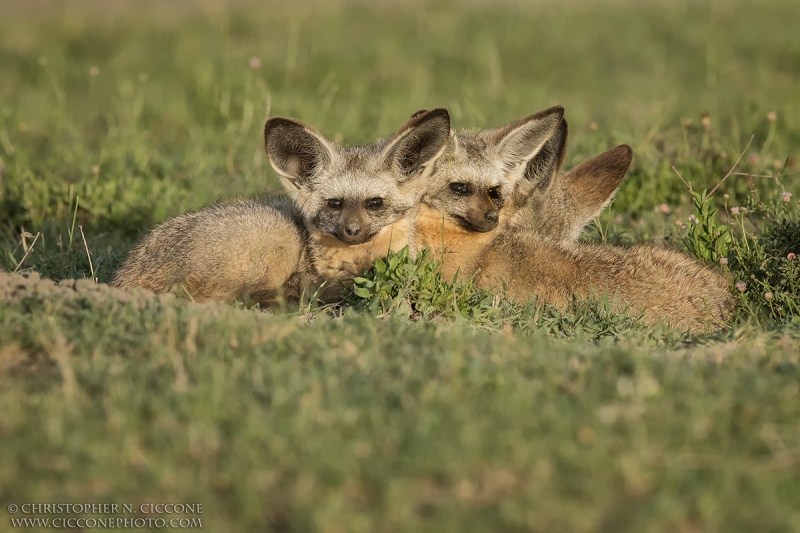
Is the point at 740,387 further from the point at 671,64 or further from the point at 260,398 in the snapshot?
the point at 671,64

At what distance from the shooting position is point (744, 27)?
11.6 meters

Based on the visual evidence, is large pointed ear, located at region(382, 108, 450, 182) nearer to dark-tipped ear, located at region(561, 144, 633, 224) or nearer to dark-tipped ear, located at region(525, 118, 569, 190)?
dark-tipped ear, located at region(525, 118, 569, 190)

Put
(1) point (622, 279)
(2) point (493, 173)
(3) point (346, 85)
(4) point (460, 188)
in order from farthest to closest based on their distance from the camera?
1. (3) point (346, 85)
2. (2) point (493, 173)
3. (4) point (460, 188)
4. (1) point (622, 279)

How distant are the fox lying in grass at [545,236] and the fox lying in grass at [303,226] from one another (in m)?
0.29

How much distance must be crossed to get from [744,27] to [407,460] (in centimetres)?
Result: 1043

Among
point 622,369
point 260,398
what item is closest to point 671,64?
point 622,369

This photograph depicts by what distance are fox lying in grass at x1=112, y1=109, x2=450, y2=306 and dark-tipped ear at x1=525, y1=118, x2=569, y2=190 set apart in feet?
3.15

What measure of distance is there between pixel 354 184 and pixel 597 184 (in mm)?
1720

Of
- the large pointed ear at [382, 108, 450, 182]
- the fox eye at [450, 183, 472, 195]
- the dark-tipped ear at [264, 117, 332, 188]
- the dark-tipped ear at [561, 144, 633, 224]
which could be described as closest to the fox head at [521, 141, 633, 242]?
the dark-tipped ear at [561, 144, 633, 224]

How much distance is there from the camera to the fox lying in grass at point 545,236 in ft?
16.0

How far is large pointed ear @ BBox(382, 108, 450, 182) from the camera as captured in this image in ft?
17.0

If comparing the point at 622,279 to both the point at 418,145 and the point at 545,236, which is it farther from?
the point at 418,145

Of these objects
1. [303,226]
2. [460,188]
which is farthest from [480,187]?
[303,226]

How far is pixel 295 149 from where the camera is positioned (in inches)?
217
